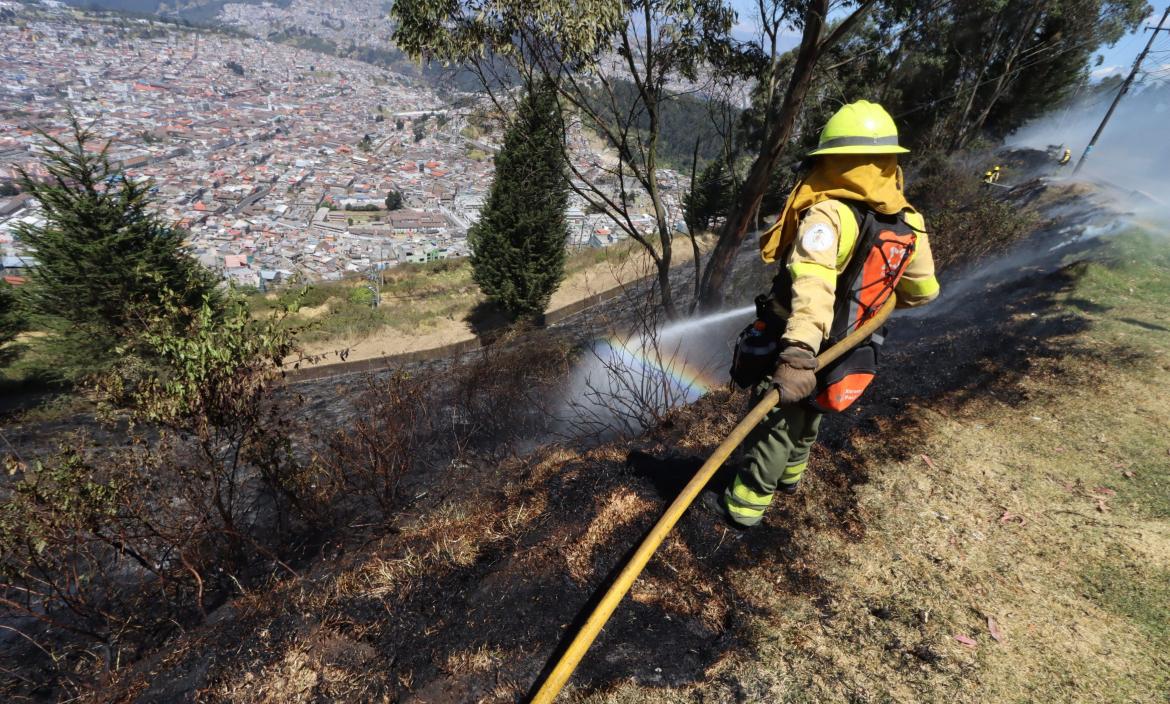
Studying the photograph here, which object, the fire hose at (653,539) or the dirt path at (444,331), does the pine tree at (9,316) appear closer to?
the dirt path at (444,331)

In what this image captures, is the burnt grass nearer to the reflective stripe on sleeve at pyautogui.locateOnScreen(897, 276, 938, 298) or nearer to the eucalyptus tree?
the reflective stripe on sleeve at pyautogui.locateOnScreen(897, 276, 938, 298)

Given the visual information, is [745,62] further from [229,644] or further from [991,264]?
[229,644]

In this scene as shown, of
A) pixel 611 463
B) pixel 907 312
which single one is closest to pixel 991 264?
pixel 907 312

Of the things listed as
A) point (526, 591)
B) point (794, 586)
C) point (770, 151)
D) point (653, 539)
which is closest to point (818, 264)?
point (653, 539)

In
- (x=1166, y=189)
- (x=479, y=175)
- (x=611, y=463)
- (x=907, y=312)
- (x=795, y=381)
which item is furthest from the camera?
(x=479, y=175)

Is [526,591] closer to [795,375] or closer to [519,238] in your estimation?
[795,375]

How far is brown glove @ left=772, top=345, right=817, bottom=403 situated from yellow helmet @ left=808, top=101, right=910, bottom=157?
0.94 metres

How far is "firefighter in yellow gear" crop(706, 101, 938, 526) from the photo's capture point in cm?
212

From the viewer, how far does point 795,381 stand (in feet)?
6.74

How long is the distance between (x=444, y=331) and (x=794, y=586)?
16.7m

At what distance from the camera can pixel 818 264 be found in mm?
2180

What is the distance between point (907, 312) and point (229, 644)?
1177 cm

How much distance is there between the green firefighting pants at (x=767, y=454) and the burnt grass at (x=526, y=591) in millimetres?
202

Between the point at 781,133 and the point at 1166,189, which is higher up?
the point at 781,133
